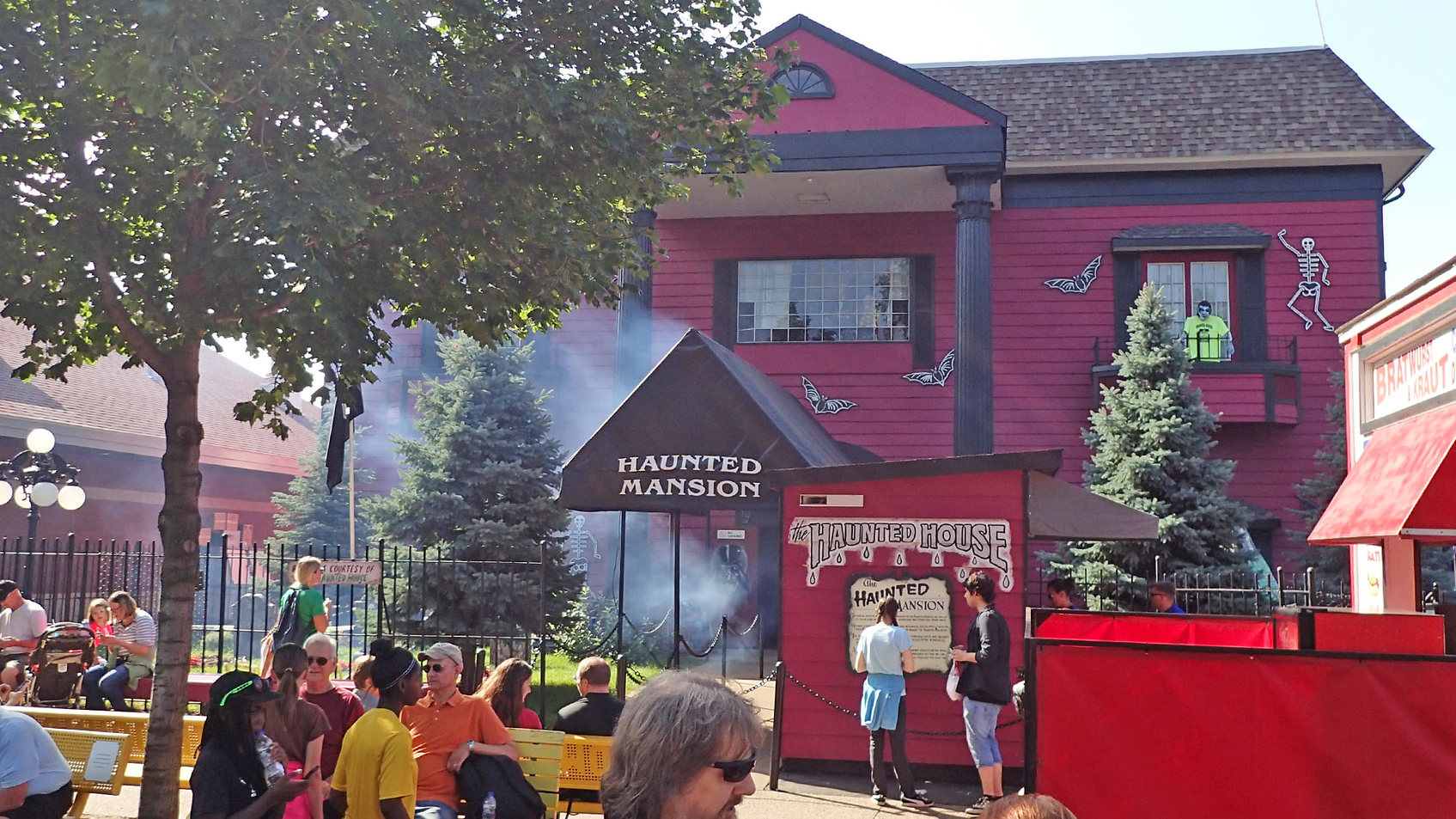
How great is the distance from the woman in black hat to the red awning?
8335mm

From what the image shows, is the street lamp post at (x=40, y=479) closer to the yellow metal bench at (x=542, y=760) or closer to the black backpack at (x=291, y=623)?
the black backpack at (x=291, y=623)

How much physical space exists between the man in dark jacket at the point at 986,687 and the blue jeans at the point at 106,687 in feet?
28.7

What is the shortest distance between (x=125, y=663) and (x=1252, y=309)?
18.9 meters

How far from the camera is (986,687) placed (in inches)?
363

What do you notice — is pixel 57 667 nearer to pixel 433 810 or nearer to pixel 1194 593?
pixel 433 810

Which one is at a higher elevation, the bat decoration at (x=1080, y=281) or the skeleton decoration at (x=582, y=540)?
the bat decoration at (x=1080, y=281)

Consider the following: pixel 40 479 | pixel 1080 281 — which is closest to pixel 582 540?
pixel 40 479

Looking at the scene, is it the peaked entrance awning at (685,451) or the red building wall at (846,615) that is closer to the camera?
the red building wall at (846,615)

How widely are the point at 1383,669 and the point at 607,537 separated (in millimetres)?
19493

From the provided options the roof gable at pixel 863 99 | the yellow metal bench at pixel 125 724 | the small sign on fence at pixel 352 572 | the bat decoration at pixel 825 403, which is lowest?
the yellow metal bench at pixel 125 724

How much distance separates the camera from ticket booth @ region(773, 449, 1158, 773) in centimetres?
1097

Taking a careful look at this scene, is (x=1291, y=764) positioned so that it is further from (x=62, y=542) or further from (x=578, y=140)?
(x=62, y=542)

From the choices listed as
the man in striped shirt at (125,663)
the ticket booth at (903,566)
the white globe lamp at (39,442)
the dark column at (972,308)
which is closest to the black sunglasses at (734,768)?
the ticket booth at (903,566)

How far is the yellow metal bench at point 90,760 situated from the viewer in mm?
7984
